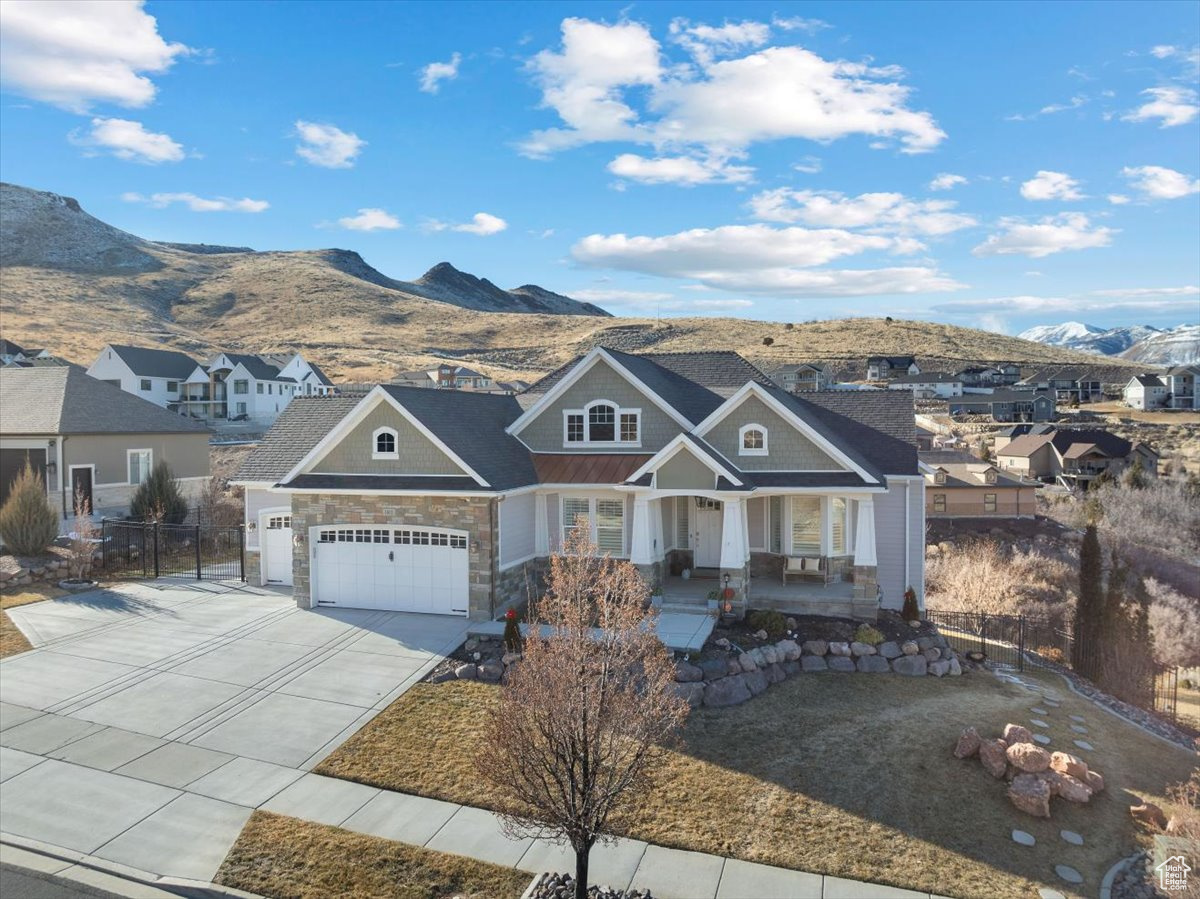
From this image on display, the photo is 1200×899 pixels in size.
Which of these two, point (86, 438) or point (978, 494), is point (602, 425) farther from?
point (978, 494)

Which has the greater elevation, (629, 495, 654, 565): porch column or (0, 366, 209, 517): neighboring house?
(0, 366, 209, 517): neighboring house

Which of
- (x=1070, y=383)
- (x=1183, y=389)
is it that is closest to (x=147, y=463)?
(x=1070, y=383)

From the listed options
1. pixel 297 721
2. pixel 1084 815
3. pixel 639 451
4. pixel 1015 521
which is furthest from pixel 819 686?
pixel 1015 521

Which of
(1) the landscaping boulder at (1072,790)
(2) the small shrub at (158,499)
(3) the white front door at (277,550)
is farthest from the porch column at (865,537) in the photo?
(2) the small shrub at (158,499)

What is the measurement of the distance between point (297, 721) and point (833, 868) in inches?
370

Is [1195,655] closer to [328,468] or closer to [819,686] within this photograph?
[819,686]

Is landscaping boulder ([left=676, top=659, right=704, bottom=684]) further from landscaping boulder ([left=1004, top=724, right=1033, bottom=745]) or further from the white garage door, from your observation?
the white garage door

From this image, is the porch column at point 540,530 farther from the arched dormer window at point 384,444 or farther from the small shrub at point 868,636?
the small shrub at point 868,636

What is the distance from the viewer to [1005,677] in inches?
693

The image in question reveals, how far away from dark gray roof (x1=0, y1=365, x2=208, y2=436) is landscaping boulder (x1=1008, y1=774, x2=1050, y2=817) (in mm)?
32900

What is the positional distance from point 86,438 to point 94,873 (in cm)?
2583

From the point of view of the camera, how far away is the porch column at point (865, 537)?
18719 millimetres

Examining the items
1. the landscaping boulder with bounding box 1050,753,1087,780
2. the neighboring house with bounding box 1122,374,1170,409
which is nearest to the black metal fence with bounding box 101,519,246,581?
the landscaping boulder with bounding box 1050,753,1087,780

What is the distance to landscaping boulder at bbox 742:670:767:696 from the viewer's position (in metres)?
15.2
